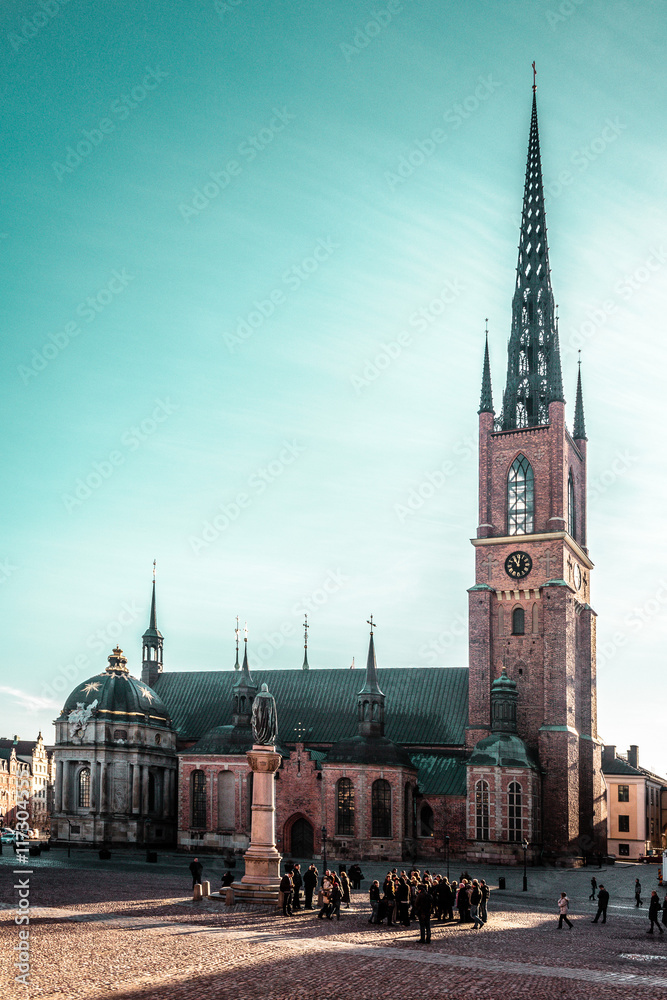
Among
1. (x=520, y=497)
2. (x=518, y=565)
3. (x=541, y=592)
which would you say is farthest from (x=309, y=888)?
(x=520, y=497)

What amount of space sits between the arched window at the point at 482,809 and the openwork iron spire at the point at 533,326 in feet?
83.9

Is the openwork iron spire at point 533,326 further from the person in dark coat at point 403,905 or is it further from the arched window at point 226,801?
the person in dark coat at point 403,905

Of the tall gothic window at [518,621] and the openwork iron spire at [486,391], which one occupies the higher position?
the openwork iron spire at [486,391]

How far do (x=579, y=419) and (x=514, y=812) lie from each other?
31608 mm

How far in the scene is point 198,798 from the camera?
73.6m

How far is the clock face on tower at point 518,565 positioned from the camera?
70625 millimetres

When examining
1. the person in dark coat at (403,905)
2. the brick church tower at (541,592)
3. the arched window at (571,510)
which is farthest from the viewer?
the arched window at (571,510)

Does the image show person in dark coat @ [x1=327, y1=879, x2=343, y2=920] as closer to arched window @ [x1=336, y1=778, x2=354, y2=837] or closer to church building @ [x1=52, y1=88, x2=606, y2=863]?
church building @ [x1=52, y1=88, x2=606, y2=863]

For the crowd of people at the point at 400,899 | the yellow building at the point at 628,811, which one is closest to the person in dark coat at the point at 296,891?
the crowd of people at the point at 400,899

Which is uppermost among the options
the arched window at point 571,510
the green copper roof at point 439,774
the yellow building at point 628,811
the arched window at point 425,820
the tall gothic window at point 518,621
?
the arched window at point 571,510

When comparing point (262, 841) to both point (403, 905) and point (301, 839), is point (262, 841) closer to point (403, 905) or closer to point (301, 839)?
point (403, 905)

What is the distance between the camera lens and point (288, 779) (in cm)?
6981

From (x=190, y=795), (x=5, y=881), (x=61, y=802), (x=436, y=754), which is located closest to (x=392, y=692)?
(x=436, y=754)

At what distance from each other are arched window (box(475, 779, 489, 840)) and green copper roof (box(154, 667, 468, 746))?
8253mm
